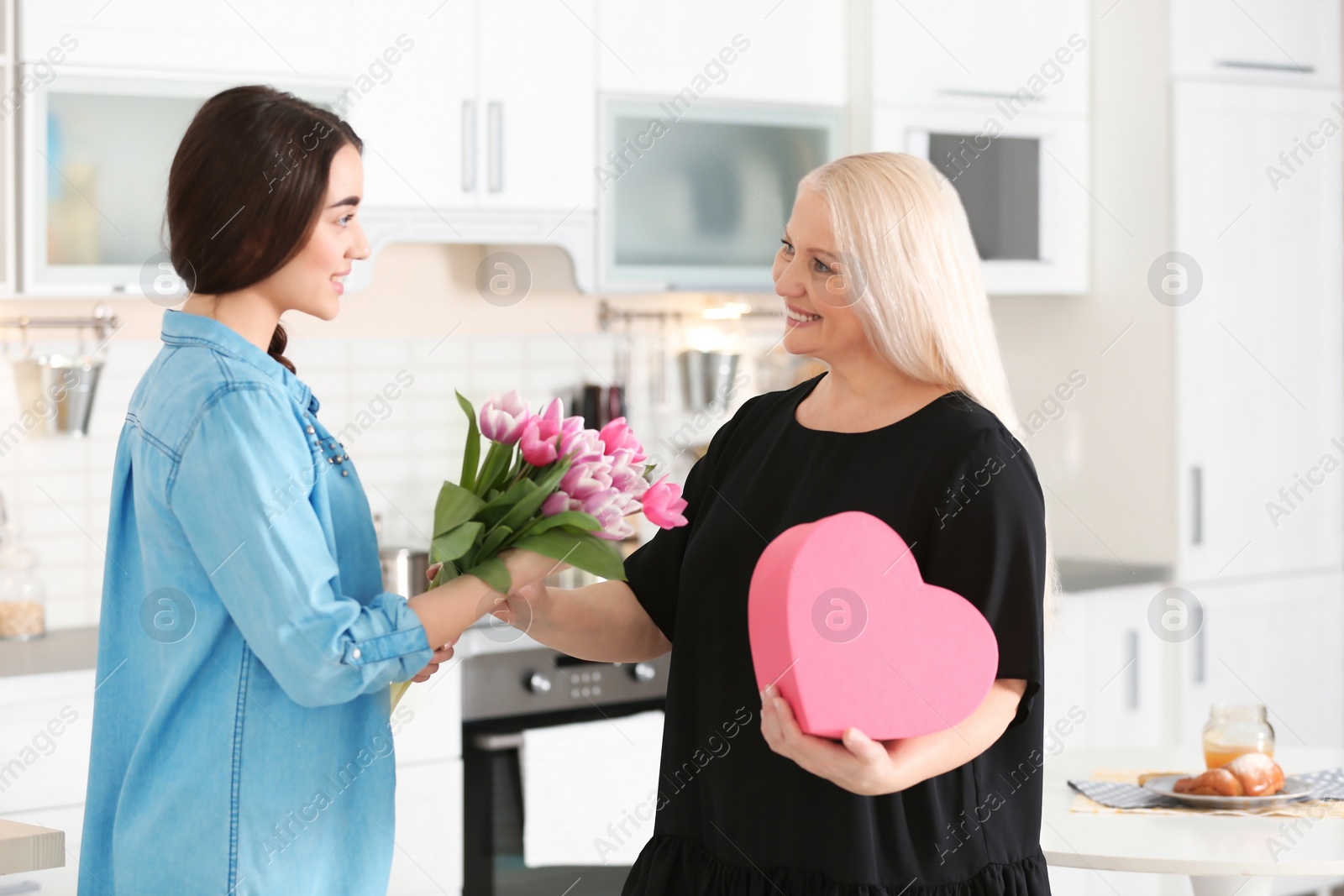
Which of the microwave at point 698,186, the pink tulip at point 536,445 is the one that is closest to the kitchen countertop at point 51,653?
the microwave at point 698,186

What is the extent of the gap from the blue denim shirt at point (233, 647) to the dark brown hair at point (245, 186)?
6cm

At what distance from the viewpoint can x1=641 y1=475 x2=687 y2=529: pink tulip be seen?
1.27 metres

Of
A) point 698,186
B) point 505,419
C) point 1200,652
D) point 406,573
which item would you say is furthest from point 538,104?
point 1200,652

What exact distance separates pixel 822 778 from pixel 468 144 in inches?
72.8

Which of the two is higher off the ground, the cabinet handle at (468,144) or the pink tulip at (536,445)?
the cabinet handle at (468,144)

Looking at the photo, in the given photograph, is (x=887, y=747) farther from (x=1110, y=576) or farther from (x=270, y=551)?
(x=1110, y=576)

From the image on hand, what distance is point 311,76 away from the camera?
262 cm

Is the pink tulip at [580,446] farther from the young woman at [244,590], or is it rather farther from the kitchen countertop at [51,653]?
the kitchen countertop at [51,653]

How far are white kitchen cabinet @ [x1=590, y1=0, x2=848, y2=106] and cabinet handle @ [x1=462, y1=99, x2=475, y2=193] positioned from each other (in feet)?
0.99

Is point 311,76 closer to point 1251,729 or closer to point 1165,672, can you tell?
point 1251,729

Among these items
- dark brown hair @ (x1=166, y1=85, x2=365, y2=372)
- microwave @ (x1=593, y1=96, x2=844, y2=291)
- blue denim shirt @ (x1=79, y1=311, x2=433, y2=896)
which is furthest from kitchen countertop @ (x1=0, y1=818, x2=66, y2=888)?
microwave @ (x1=593, y1=96, x2=844, y2=291)

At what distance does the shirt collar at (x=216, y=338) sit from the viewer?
1.18 m

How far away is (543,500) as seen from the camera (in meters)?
1.24

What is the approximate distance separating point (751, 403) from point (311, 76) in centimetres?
146
